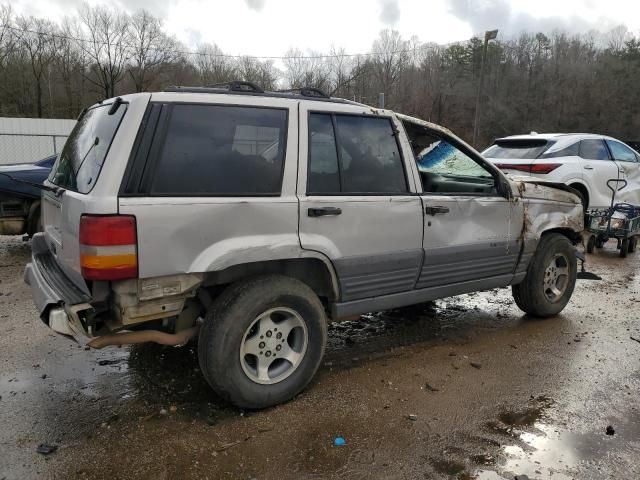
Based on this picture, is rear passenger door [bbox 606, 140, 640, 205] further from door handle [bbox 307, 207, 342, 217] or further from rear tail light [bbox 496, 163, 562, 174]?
door handle [bbox 307, 207, 342, 217]

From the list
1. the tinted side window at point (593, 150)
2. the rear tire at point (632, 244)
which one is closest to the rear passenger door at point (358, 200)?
the rear tire at point (632, 244)

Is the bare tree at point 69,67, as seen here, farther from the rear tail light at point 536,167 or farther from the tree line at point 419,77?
the rear tail light at point 536,167

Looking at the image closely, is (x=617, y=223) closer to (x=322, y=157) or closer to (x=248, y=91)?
(x=322, y=157)

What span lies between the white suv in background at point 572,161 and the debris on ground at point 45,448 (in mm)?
7848

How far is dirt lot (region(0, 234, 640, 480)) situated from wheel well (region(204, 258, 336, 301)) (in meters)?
0.72

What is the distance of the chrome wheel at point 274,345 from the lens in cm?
305

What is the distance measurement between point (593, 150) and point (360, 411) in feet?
26.9

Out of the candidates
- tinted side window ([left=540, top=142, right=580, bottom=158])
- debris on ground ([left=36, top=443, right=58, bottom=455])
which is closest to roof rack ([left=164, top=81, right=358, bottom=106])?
debris on ground ([left=36, top=443, right=58, bottom=455])

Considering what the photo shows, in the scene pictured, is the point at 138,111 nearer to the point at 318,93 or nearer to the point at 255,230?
the point at 255,230

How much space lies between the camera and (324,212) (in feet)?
10.3

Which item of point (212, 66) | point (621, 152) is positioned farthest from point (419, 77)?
point (621, 152)

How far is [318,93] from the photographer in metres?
3.59

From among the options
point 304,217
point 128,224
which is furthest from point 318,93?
point 128,224

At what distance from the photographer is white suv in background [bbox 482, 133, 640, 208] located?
8500 mm
